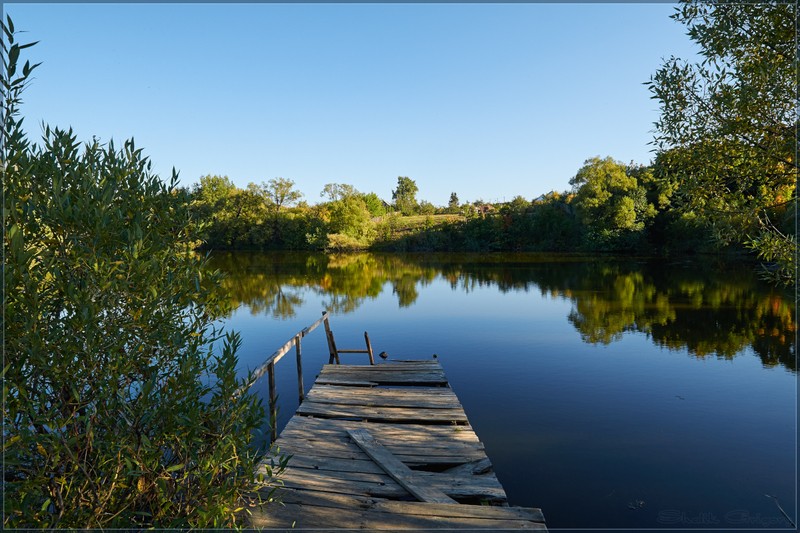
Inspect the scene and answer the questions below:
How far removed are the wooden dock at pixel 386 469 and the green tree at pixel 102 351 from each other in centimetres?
167

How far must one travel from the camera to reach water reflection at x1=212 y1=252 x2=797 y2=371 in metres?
20.5

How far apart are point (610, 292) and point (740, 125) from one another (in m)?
27.3

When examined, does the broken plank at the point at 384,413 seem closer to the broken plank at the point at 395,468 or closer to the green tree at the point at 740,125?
the broken plank at the point at 395,468

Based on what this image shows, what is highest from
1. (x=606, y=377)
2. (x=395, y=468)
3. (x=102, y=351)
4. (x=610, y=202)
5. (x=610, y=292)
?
(x=610, y=202)

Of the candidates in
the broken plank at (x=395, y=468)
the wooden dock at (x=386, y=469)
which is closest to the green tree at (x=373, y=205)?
the wooden dock at (x=386, y=469)

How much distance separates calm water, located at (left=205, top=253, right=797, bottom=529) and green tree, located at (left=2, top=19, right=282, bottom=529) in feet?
21.8

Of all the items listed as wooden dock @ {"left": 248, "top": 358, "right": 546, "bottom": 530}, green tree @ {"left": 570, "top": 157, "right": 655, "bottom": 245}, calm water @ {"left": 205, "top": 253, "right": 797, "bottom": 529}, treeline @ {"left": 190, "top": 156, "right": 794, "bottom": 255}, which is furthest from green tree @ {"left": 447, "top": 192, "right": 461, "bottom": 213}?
wooden dock @ {"left": 248, "top": 358, "right": 546, "bottom": 530}

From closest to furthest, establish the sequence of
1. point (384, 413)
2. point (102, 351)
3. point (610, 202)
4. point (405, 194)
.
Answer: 1. point (102, 351)
2. point (384, 413)
3. point (610, 202)
4. point (405, 194)

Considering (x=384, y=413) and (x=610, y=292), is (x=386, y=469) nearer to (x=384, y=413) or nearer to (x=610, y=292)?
(x=384, y=413)

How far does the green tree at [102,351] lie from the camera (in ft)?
10.9

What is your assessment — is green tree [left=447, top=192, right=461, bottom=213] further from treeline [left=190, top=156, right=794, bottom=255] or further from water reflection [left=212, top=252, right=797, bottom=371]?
water reflection [left=212, top=252, right=797, bottom=371]

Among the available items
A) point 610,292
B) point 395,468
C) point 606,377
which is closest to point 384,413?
point 395,468

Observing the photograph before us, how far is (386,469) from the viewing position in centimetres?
685

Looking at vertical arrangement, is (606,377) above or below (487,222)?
below
